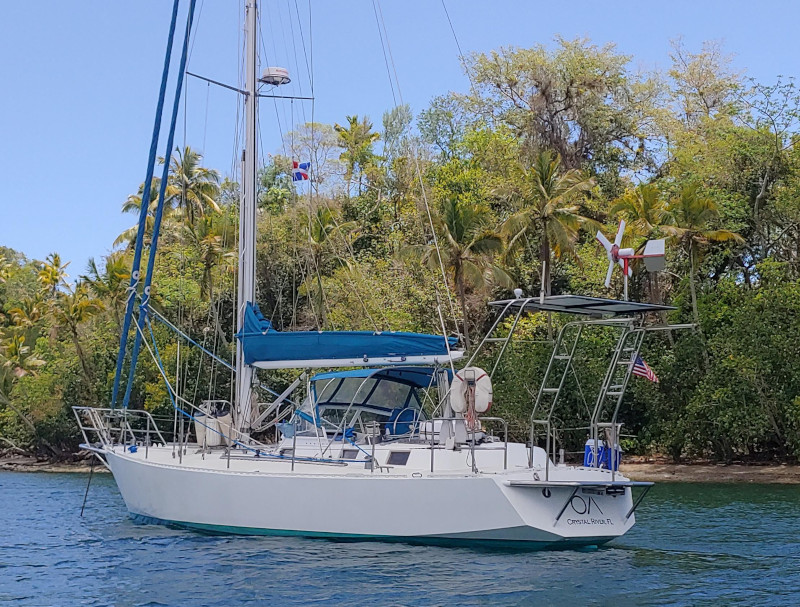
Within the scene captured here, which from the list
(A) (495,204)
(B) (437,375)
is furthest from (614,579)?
(A) (495,204)

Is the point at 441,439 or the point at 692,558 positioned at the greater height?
the point at 441,439

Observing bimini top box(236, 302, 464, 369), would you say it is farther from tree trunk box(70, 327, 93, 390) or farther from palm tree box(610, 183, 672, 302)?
tree trunk box(70, 327, 93, 390)

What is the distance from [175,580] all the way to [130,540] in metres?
4.07

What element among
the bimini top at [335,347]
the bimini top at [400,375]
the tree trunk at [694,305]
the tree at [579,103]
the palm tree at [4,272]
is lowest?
the bimini top at [400,375]

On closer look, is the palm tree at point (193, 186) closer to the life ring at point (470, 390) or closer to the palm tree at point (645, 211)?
the palm tree at point (645, 211)

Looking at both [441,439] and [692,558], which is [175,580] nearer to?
[441,439]

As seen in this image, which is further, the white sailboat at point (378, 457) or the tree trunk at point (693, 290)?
the tree trunk at point (693, 290)

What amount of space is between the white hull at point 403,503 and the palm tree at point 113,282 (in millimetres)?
26633

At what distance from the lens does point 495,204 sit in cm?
4522

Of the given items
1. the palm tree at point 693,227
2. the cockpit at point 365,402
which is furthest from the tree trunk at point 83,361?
the cockpit at point 365,402

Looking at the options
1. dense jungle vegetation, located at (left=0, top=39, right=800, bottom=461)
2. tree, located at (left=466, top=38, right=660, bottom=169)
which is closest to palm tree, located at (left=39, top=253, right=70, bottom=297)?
dense jungle vegetation, located at (left=0, top=39, right=800, bottom=461)

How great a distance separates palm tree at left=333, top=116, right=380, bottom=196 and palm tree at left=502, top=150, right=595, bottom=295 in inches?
708

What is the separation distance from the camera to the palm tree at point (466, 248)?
36781 mm

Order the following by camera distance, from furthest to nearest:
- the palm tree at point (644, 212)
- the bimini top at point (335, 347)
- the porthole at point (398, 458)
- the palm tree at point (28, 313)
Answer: the palm tree at point (28, 313) → the palm tree at point (644, 212) → the bimini top at point (335, 347) → the porthole at point (398, 458)
